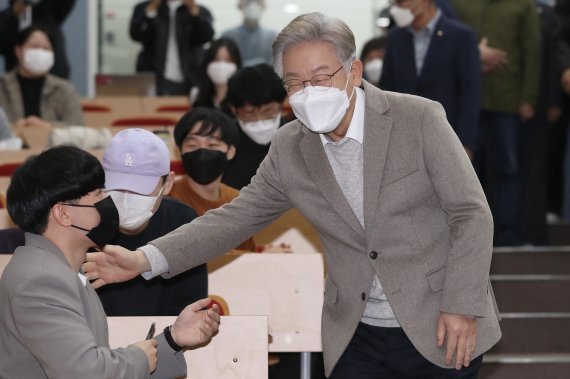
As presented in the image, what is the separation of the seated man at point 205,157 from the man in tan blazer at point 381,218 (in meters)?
1.35

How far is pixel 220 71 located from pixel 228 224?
407 centimetres

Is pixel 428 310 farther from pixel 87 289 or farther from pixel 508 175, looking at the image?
pixel 508 175

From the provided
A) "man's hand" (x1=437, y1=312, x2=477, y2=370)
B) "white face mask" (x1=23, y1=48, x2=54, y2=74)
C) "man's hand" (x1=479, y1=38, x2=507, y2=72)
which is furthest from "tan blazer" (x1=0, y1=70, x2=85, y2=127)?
"man's hand" (x1=437, y1=312, x2=477, y2=370)

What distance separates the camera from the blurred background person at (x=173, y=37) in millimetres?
8898

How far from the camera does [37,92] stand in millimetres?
7406

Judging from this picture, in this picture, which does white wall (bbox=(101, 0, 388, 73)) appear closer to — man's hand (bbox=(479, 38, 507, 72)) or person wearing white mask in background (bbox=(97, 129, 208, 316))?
man's hand (bbox=(479, 38, 507, 72))

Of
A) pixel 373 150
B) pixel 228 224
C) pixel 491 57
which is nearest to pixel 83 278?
pixel 228 224

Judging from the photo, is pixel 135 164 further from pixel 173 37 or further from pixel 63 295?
pixel 173 37

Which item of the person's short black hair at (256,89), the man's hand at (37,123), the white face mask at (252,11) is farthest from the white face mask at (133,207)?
the white face mask at (252,11)

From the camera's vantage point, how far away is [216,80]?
22.9ft

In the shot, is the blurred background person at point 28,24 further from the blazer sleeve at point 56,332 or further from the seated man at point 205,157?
the blazer sleeve at point 56,332

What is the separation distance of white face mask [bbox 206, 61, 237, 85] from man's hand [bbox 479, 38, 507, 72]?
1608 mm

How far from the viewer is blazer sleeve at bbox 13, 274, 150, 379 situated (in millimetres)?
2434

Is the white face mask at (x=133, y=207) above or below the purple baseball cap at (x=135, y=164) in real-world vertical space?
below
